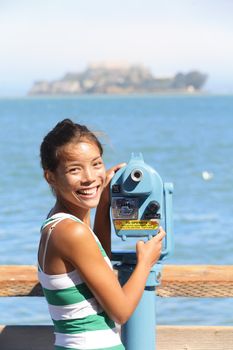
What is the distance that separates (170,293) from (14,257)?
4.63 m

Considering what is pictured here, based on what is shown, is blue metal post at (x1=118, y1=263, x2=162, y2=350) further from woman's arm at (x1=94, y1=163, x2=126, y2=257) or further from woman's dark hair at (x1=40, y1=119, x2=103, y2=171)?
woman's dark hair at (x1=40, y1=119, x2=103, y2=171)

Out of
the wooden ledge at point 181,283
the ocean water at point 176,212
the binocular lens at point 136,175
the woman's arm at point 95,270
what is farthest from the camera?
the ocean water at point 176,212

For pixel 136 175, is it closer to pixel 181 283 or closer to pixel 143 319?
pixel 143 319

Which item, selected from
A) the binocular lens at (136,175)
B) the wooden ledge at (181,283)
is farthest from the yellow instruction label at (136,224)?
the wooden ledge at (181,283)

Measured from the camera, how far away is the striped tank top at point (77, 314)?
228 centimetres

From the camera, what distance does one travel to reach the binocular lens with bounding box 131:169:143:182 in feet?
8.32

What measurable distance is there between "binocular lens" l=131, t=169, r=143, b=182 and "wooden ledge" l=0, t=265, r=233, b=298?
0.56 meters

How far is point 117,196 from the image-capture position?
102 inches

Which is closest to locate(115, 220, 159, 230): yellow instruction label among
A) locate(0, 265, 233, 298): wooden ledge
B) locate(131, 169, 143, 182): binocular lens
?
locate(131, 169, 143, 182): binocular lens

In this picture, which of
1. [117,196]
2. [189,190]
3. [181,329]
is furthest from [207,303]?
[189,190]

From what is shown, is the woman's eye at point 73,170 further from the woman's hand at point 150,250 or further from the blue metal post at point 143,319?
the blue metal post at point 143,319

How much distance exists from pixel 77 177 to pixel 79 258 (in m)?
0.23

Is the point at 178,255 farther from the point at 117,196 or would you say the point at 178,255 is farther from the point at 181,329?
the point at 117,196

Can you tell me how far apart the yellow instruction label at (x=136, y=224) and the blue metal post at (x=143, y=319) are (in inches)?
5.9
